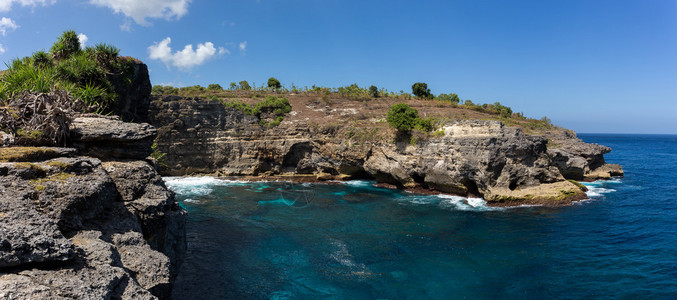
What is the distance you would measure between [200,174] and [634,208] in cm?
4054

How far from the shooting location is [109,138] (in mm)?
9883

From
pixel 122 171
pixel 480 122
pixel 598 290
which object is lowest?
pixel 598 290

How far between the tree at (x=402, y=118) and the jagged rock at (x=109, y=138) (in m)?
24.2

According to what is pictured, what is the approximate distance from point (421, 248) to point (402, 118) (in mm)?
15868

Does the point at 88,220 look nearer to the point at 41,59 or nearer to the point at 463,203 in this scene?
the point at 41,59

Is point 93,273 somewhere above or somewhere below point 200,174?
above

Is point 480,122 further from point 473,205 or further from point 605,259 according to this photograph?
point 605,259

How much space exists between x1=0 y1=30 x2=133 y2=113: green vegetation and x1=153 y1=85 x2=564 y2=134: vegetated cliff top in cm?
2210

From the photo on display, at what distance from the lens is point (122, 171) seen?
30.5ft

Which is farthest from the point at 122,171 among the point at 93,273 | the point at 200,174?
the point at 200,174

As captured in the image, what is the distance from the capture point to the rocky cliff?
5.18 metres

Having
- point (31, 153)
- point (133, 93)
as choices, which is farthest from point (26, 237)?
point (133, 93)

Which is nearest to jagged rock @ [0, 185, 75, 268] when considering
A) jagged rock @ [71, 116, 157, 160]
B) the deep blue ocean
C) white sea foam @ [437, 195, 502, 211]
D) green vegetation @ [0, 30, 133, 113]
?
jagged rock @ [71, 116, 157, 160]

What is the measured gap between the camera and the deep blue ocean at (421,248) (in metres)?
13.9
